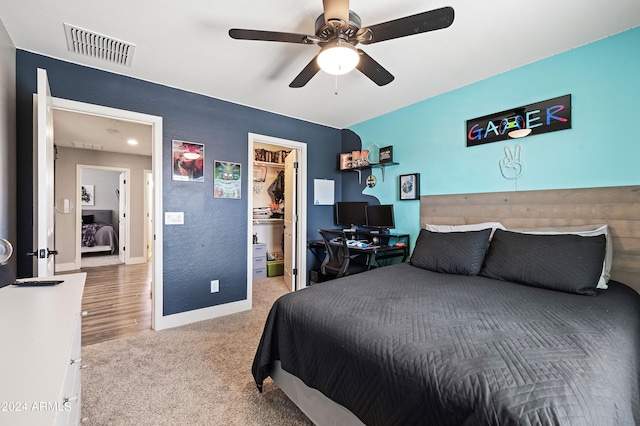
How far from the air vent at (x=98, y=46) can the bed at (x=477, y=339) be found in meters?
2.32

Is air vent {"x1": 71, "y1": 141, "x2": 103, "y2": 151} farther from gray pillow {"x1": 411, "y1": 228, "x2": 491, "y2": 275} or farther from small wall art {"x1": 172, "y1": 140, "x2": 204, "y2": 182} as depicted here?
gray pillow {"x1": 411, "y1": 228, "x2": 491, "y2": 275}

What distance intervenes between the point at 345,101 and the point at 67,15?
242 cm

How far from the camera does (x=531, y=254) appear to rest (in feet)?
6.38

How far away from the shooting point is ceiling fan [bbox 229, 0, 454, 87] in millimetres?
1457

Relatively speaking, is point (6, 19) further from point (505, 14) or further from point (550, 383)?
point (550, 383)

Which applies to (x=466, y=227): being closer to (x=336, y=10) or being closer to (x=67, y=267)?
(x=336, y=10)

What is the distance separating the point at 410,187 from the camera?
3.31 m

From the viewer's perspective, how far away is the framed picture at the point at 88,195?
7211 mm

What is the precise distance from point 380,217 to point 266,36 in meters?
2.45

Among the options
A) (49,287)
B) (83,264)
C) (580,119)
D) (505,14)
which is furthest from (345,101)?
(83,264)

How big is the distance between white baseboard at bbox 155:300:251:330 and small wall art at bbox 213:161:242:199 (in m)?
1.28

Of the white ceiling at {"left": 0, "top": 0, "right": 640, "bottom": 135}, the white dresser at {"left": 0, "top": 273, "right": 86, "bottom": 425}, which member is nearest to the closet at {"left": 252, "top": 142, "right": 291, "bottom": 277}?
the white ceiling at {"left": 0, "top": 0, "right": 640, "bottom": 135}

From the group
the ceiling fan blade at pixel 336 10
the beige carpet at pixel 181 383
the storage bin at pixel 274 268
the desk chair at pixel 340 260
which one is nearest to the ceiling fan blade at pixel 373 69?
the ceiling fan blade at pixel 336 10

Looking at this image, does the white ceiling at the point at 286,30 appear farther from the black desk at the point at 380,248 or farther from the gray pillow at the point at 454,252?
the black desk at the point at 380,248
